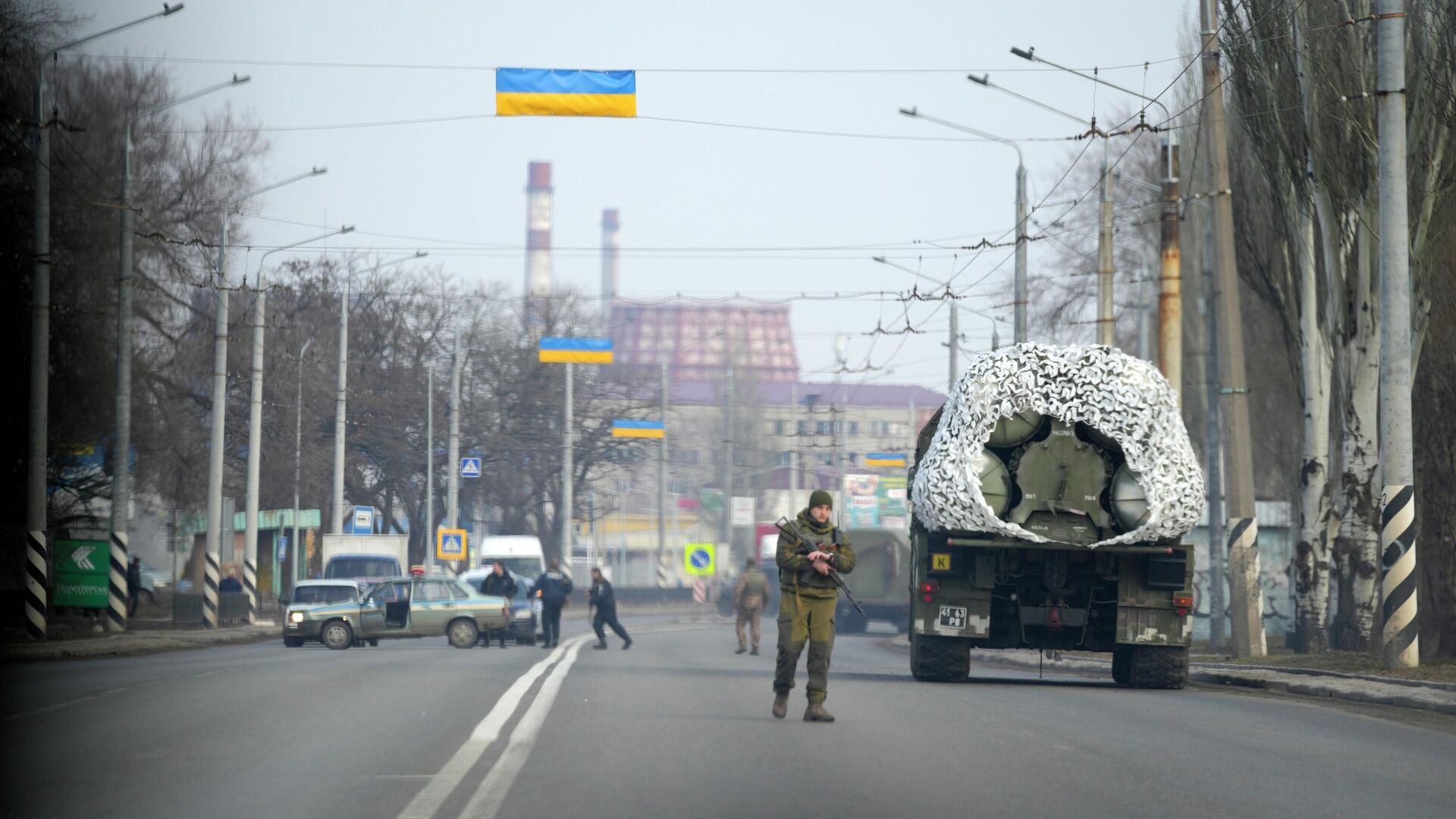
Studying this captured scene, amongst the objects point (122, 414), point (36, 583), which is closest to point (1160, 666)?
point (36, 583)

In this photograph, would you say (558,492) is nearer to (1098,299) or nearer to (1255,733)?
(1098,299)

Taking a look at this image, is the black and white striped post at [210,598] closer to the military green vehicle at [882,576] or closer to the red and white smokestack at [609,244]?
the military green vehicle at [882,576]

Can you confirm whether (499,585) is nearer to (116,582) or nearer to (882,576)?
(116,582)

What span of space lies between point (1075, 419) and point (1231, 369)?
26.2 ft

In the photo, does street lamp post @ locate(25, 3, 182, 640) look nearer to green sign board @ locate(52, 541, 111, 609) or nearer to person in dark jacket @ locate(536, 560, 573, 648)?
green sign board @ locate(52, 541, 111, 609)

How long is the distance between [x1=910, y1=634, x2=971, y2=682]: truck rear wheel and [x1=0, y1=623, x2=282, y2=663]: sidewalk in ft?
45.6

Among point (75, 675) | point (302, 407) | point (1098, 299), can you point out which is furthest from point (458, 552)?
point (75, 675)

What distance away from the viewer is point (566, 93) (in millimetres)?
25797

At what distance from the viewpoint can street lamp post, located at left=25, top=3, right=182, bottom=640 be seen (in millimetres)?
30047

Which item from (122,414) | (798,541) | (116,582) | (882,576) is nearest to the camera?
(798,541)

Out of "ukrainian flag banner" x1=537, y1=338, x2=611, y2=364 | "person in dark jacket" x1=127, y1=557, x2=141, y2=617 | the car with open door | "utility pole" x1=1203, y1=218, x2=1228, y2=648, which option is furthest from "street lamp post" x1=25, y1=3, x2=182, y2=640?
"ukrainian flag banner" x1=537, y1=338, x2=611, y2=364

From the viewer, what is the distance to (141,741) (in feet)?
40.2

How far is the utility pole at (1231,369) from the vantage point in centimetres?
2542

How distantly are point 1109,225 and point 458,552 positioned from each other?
31.0 m
